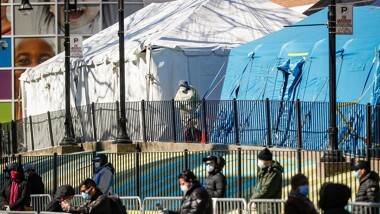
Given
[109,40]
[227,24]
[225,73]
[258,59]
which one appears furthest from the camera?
[109,40]

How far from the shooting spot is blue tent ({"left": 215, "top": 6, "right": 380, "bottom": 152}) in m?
29.8

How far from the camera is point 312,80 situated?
32.5 metres

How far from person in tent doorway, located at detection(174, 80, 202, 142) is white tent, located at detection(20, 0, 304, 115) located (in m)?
3.03

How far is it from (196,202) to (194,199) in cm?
8

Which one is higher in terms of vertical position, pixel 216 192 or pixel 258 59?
pixel 258 59

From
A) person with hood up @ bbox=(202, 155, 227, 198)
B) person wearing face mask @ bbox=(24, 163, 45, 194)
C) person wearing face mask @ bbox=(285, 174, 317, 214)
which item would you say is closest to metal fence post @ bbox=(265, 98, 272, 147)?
person wearing face mask @ bbox=(24, 163, 45, 194)

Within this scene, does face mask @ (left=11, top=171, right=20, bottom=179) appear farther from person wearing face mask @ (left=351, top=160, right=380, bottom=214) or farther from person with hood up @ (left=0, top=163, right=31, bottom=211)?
person wearing face mask @ (left=351, top=160, right=380, bottom=214)

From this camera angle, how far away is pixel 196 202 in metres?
18.9

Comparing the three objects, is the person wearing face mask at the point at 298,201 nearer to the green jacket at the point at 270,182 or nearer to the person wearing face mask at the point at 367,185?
the person wearing face mask at the point at 367,185

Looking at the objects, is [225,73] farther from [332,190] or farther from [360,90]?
[332,190]

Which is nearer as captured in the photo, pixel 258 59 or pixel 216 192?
pixel 216 192

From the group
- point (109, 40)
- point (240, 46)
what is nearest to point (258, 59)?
point (240, 46)

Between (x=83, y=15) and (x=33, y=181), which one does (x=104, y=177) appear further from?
(x=83, y=15)

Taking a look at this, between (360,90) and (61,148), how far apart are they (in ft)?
41.3
